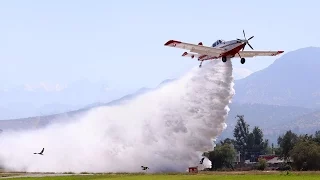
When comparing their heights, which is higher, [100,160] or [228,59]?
[228,59]

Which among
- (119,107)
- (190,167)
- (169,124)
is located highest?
(119,107)

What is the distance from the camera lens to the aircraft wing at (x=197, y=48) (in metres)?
82.8

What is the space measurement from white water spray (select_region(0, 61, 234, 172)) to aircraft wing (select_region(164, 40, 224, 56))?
19.6ft

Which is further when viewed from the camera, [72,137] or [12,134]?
[12,134]

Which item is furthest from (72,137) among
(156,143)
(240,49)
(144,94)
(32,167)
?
(240,49)

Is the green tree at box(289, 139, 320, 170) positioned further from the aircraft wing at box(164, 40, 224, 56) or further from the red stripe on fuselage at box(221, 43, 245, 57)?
the aircraft wing at box(164, 40, 224, 56)

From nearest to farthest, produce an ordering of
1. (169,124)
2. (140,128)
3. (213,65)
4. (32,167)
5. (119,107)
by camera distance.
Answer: (213,65), (169,124), (140,128), (32,167), (119,107)

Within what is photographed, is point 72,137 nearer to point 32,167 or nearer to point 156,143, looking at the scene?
point 32,167

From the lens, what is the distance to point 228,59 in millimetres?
93625

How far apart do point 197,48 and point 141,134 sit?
35.0 metres

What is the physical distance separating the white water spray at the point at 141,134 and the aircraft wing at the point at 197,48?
19.6ft

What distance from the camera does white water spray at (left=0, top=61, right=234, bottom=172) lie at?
10169 cm

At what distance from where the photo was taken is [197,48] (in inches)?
3479

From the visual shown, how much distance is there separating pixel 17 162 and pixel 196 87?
2292 inches
